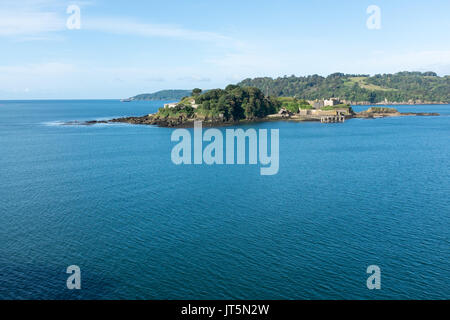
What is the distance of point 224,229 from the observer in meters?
32.7

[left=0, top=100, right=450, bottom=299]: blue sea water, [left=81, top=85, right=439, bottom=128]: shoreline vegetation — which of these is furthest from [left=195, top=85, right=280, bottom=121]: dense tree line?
[left=0, top=100, right=450, bottom=299]: blue sea water

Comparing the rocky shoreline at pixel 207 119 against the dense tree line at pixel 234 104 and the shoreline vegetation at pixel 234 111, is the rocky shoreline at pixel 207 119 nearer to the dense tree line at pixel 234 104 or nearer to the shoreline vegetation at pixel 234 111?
the shoreline vegetation at pixel 234 111

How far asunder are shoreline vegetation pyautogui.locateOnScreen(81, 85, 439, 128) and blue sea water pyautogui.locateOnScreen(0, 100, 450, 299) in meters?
68.9

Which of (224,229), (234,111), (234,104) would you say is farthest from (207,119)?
(224,229)

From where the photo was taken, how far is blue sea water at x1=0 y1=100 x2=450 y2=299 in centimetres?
2395

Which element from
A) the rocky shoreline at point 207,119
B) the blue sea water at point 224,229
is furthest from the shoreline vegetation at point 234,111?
the blue sea water at point 224,229

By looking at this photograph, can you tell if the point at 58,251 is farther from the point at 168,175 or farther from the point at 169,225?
the point at 168,175

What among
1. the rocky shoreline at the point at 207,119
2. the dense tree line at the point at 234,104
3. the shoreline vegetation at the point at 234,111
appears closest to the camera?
the rocky shoreline at the point at 207,119

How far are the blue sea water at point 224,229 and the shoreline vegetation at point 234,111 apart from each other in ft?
226

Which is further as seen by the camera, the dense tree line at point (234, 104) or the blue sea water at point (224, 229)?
the dense tree line at point (234, 104)

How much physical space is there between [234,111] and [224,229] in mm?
107475

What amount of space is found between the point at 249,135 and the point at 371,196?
56.6 m

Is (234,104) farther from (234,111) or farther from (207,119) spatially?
(207,119)

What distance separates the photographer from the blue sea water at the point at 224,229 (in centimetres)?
2395
